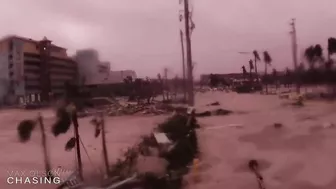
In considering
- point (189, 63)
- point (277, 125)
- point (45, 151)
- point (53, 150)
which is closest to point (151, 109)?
point (189, 63)

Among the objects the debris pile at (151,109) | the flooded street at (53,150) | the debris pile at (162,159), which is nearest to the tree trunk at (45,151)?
the flooded street at (53,150)

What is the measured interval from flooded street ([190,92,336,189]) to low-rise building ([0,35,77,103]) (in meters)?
1.08

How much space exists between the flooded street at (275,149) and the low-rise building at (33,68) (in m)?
1.08

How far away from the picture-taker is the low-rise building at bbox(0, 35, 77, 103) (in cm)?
260

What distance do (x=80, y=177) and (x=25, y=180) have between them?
351mm

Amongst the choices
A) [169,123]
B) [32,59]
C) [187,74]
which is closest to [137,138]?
[169,123]

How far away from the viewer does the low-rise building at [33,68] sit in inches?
103

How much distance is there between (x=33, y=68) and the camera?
2.70 m

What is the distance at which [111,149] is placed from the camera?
339 cm

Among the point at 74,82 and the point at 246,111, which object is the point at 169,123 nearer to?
the point at 74,82

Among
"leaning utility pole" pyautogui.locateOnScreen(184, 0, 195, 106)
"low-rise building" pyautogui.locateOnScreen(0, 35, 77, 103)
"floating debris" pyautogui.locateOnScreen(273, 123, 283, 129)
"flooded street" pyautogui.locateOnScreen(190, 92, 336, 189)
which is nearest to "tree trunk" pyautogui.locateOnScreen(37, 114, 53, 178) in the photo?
"low-rise building" pyautogui.locateOnScreen(0, 35, 77, 103)

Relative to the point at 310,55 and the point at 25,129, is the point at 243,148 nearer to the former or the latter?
the point at 310,55

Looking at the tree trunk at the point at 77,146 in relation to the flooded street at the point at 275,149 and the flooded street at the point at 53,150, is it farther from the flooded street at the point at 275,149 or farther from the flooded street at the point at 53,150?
the flooded street at the point at 275,149

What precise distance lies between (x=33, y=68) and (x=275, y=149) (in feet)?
5.88
